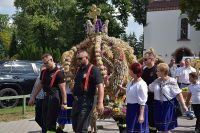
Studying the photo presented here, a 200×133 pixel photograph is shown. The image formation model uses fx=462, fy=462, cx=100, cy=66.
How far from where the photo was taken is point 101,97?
7879 millimetres

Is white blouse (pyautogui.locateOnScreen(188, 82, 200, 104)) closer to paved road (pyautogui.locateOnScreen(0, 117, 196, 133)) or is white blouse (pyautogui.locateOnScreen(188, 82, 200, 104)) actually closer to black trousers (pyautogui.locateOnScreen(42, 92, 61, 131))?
paved road (pyautogui.locateOnScreen(0, 117, 196, 133))

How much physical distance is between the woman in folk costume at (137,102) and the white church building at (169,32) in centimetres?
3667

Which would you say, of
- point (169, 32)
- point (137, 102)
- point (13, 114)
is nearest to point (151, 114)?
point (137, 102)

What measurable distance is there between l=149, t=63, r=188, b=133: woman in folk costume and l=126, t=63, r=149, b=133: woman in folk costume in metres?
0.68

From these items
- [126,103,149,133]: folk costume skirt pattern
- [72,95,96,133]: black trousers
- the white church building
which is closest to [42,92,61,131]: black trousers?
[72,95,96,133]: black trousers

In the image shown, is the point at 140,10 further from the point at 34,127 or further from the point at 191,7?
the point at 34,127

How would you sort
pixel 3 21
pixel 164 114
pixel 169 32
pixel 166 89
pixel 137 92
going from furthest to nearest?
A: pixel 3 21, pixel 169 32, pixel 164 114, pixel 166 89, pixel 137 92

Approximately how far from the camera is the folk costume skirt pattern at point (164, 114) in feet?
29.5

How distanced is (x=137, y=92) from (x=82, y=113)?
3.44 feet

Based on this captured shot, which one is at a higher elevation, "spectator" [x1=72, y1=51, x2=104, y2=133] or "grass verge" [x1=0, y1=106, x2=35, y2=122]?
"spectator" [x1=72, y1=51, x2=104, y2=133]

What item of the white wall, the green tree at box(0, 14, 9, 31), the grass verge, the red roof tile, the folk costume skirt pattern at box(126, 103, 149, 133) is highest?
the green tree at box(0, 14, 9, 31)

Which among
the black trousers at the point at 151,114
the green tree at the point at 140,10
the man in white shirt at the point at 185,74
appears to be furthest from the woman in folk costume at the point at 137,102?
the green tree at the point at 140,10

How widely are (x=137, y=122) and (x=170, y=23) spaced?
38.8 m

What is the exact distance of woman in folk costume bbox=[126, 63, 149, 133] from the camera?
808cm
